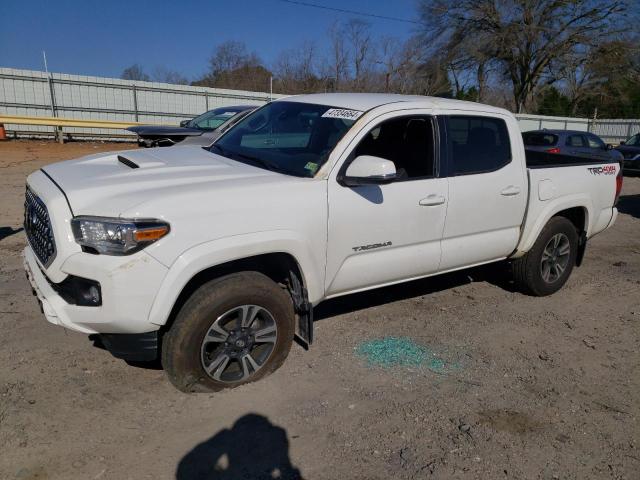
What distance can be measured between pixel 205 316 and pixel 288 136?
1.70 m

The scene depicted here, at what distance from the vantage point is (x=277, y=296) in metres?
3.38

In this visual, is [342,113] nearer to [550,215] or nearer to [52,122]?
[550,215]

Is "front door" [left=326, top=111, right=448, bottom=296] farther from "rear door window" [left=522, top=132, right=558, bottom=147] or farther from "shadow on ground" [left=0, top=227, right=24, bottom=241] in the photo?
"rear door window" [left=522, top=132, right=558, bottom=147]

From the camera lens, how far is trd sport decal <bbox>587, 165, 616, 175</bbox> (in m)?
5.36

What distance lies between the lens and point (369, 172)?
11.1 ft

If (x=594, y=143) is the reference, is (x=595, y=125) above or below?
above

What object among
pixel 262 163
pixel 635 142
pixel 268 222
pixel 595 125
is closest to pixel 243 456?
pixel 268 222

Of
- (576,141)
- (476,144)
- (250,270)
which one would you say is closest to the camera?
(250,270)

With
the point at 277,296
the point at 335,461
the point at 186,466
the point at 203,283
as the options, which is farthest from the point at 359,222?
the point at 186,466

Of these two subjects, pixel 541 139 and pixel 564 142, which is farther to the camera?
pixel 541 139

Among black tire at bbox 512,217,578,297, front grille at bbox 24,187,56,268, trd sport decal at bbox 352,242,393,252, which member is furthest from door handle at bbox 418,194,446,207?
front grille at bbox 24,187,56,268

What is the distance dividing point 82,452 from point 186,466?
0.57 metres

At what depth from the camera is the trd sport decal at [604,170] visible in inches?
211

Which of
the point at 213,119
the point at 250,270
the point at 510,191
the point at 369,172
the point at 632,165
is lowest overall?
the point at 632,165
